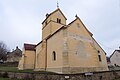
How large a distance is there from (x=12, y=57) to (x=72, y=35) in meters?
55.4

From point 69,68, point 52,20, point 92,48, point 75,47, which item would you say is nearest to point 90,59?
point 92,48

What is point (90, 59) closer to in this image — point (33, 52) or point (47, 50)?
→ point (47, 50)

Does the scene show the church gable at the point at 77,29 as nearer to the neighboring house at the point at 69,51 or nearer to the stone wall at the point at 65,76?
the neighboring house at the point at 69,51

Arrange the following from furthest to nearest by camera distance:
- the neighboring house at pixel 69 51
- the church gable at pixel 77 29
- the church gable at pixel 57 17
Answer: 1. the church gable at pixel 57 17
2. the church gable at pixel 77 29
3. the neighboring house at pixel 69 51

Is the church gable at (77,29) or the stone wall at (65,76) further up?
the church gable at (77,29)

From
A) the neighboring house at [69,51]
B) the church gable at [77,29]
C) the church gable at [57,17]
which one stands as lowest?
the neighboring house at [69,51]

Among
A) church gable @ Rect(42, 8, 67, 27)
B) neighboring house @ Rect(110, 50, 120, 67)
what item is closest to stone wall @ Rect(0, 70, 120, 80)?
church gable @ Rect(42, 8, 67, 27)

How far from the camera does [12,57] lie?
71.0 meters

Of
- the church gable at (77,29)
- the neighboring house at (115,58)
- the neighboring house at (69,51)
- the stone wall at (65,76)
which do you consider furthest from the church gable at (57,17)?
the neighboring house at (115,58)

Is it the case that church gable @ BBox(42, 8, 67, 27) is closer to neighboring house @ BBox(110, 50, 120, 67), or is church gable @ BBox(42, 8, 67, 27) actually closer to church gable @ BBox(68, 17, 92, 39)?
church gable @ BBox(68, 17, 92, 39)

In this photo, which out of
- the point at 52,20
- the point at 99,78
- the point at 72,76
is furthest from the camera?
the point at 52,20

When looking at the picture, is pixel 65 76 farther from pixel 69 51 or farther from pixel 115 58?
pixel 115 58

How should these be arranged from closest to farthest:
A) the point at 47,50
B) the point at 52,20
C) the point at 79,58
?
the point at 79,58 → the point at 47,50 → the point at 52,20

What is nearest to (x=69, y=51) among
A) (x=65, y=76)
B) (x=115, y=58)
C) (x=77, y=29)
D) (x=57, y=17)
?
(x=77, y=29)
